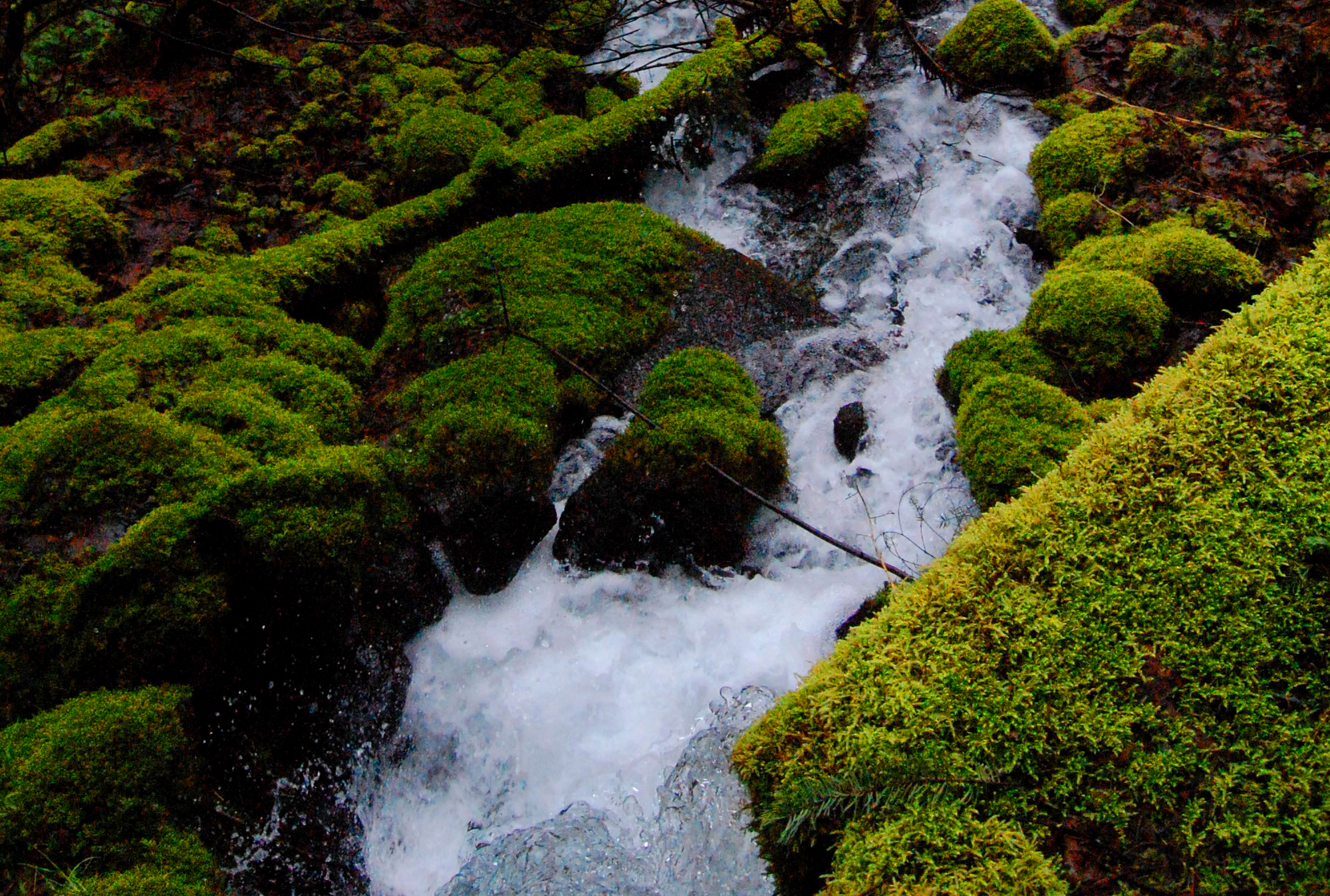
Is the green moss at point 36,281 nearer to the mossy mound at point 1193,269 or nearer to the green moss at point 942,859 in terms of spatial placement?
the green moss at point 942,859

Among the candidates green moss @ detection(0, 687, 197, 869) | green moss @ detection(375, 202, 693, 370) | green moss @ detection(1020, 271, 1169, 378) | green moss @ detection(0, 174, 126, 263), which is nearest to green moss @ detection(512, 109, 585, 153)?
green moss @ detection(375, 202, 693, 370)

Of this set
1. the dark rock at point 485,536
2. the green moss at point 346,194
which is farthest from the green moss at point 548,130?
the dark rock at point 485,536

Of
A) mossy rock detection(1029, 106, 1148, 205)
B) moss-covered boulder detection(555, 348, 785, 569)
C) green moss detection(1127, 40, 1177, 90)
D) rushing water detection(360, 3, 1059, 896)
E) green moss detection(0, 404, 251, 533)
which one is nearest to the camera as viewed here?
rushing water detection(360, 3, 1059, 896)

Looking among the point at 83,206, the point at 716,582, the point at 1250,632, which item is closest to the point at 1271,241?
the point at 716,582

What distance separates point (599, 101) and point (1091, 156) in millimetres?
4398

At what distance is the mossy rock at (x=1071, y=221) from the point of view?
5.79 meters

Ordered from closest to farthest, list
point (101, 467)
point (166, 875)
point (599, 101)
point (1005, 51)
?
1. point (166, 875)
2. point (101, 467)
3. point (1005, 51)
4. point (599, 101)

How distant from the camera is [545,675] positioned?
13.3 ft

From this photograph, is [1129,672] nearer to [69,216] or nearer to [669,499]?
[669,499]

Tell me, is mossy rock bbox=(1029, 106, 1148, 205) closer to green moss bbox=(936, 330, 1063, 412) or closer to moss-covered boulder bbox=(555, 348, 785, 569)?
green moss bbox=(936, 330, 1063, 412)

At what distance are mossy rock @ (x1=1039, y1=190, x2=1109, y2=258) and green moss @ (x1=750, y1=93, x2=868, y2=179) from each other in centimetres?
188

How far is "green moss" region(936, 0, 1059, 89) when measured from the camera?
23.3 ft

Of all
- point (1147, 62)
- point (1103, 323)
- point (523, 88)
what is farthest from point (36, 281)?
point (1147, 62)

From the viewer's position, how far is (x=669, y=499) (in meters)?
4.46
